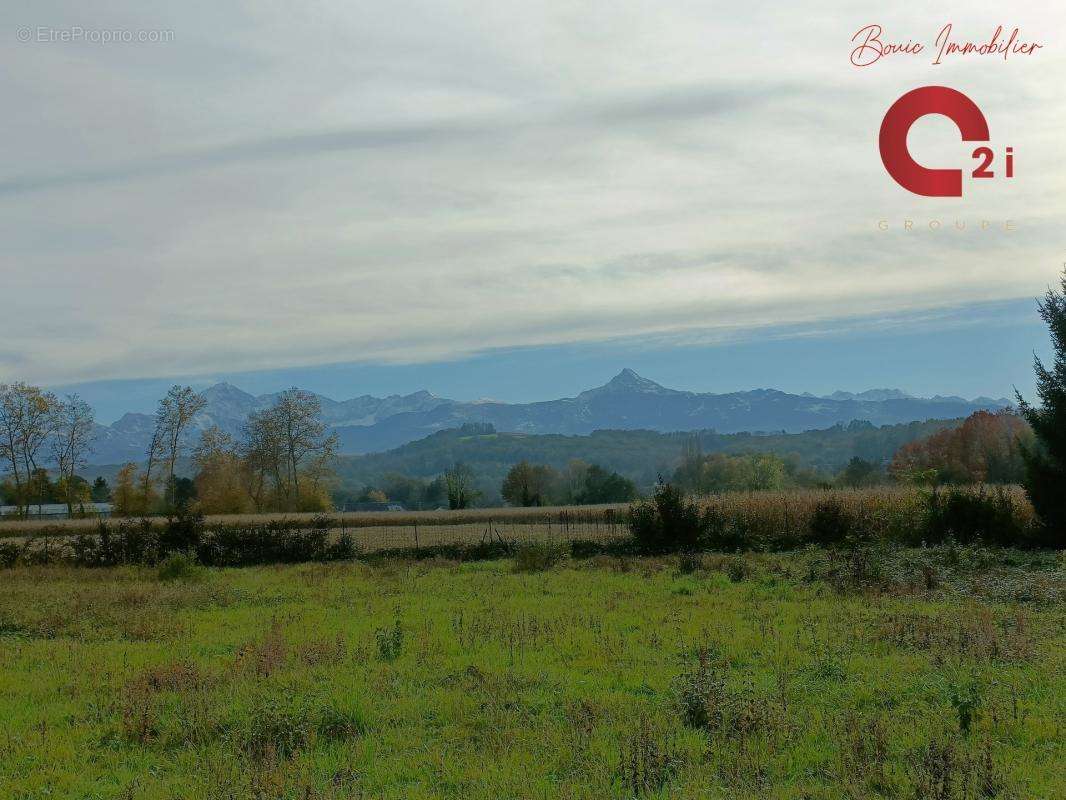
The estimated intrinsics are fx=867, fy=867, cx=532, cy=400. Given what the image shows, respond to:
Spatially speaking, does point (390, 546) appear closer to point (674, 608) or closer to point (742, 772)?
point (674, 608)

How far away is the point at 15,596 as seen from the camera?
2267cm

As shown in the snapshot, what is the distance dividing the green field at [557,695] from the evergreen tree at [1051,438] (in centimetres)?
963

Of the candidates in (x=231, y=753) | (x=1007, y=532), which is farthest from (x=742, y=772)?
(x=1007, y=532)

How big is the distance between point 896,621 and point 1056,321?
1980 cm

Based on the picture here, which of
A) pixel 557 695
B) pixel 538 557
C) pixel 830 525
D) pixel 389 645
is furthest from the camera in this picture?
pixel 830 525

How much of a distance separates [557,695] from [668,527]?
74.8ft

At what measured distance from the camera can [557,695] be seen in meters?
11.1

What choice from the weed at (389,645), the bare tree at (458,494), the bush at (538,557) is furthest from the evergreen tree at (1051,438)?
the bare tree at (458,494)

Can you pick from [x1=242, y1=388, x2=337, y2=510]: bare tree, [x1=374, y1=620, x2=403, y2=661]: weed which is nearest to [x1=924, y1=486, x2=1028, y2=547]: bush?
[x1=374, y1=620, x2=403, y2=661]: weed

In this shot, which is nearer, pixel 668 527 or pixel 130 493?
pixel 668 527

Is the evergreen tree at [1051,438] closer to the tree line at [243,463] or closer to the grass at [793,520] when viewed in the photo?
the grass at [793,520]

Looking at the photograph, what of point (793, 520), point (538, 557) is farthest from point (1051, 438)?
point (538, 557)

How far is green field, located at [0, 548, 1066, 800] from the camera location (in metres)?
8.20

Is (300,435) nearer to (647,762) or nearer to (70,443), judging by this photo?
(70,443)
